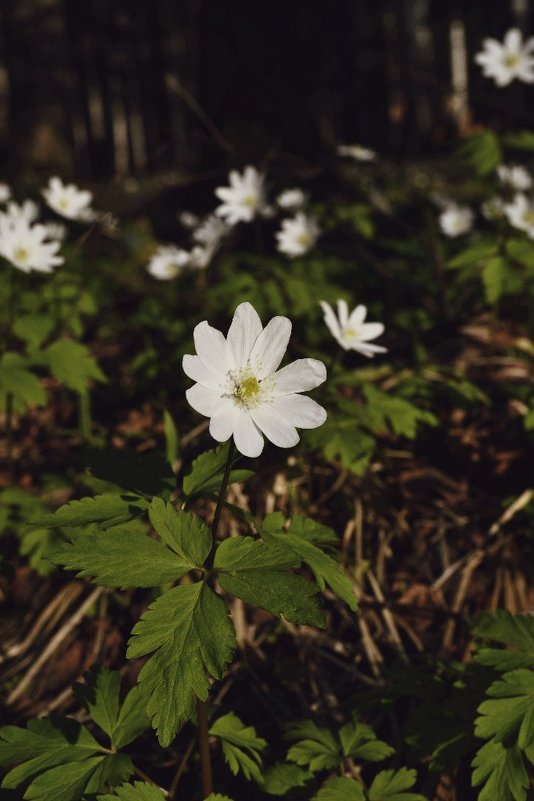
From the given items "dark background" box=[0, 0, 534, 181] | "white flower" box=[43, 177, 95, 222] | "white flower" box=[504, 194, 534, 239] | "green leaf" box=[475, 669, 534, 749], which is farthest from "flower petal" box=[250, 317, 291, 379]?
"dark background" box=[0, 0, 534, 181]

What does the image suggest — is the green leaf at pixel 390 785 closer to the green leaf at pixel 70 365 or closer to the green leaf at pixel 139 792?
the green leaf at pixel 139 792

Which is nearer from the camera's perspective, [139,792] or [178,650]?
[178,650]

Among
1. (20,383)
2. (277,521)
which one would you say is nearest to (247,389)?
(277,521)

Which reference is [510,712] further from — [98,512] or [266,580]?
[98,512]

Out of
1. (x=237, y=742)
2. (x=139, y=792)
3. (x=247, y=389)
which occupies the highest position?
(x=247, y=389)

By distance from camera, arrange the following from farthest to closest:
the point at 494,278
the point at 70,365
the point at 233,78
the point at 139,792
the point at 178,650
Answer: the point at 233,78, the point at 494,278, the point at 70,365, the point at 139,792, the point at 178,650

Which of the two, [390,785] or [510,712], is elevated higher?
[510,712]
